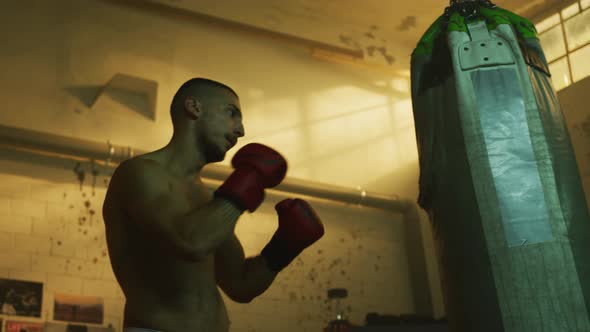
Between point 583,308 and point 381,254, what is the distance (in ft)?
13.3

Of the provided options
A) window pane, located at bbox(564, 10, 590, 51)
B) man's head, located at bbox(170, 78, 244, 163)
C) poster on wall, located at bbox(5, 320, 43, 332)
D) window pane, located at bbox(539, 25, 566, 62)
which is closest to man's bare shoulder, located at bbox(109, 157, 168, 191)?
man's head, located at bbox(170, 78, 244, 163)

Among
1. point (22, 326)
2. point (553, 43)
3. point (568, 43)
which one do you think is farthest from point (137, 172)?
point (553, 43)

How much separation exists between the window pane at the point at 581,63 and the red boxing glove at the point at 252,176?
5.21 metres

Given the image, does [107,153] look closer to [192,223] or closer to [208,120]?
[208,120]

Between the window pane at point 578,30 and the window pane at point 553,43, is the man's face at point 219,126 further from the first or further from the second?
the window pane at point 553,43

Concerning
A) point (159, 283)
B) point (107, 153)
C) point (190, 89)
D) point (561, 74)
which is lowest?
point (159, 283)

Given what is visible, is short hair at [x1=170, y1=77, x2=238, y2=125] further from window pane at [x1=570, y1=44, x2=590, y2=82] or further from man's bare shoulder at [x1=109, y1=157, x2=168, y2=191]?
window pane at [x1=570, y1=44, x2=590, y2=82]

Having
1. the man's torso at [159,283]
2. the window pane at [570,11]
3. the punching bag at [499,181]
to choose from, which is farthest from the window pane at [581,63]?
the man's torso at [159,283]

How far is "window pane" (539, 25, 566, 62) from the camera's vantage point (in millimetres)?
6887

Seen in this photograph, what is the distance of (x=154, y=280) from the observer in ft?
6.61

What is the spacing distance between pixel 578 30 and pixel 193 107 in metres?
5.57

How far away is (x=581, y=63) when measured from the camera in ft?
21.6

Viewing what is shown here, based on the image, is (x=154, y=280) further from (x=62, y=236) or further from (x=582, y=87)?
(x=582, y=87)

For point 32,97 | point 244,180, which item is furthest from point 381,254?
point 244,180
